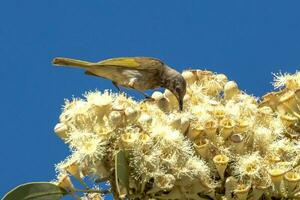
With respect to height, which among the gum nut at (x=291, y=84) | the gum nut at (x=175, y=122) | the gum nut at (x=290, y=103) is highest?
the gum nut at (x=291, y=84)

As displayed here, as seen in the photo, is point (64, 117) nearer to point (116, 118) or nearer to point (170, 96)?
point (116, 118)

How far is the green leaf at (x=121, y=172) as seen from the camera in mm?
5090

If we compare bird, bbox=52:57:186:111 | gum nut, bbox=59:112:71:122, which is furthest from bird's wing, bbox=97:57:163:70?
gum nut, bbox=59:112:71:122

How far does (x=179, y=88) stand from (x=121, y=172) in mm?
1595

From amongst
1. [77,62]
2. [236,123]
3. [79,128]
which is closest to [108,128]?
[79,128]

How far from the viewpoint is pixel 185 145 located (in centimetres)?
548

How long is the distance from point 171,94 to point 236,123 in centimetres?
76

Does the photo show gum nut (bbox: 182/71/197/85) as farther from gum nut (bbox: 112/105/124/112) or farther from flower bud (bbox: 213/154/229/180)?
gum nut (bbox: 112/105/124/112)

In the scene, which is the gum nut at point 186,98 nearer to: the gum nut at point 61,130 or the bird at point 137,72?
the bird at point 137,72

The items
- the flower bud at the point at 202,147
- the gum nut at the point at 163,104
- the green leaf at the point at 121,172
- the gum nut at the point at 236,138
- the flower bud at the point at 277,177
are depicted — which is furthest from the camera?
the gum nut at the point at 163,104

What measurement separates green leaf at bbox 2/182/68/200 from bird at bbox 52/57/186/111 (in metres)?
1.26

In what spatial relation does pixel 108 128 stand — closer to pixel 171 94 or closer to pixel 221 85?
pixel 171 94

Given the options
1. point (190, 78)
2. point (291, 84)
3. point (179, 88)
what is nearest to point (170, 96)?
point (179, 88)

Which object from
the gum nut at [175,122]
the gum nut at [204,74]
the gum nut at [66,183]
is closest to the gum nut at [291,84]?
the gum nut at [204,74]
